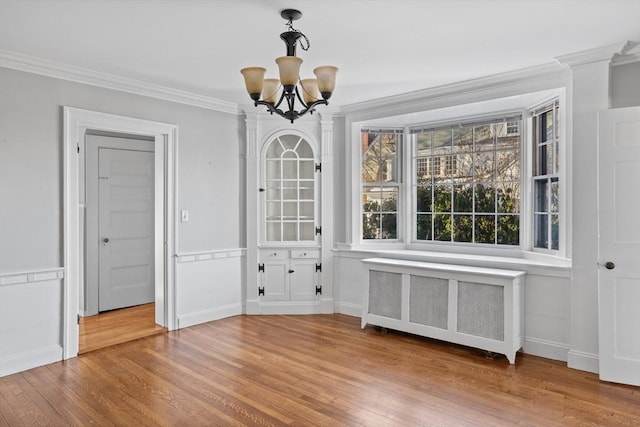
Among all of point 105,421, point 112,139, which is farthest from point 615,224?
point 112,139

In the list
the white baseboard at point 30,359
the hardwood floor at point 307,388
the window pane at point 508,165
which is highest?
the window pane at point 508,165

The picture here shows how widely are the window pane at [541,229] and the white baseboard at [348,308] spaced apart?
1991 millimetres

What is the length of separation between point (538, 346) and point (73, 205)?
415 centimetres

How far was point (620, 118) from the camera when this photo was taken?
9.98 feet

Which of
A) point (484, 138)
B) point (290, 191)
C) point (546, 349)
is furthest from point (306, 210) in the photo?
point (546, 349)

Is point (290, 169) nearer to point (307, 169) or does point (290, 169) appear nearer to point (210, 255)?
point (307, 169)

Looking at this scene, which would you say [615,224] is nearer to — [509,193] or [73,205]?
[509,193]

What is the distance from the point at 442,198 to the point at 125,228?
390 centimetres

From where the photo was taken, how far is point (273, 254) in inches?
197

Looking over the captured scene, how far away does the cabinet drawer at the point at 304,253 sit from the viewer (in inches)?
197

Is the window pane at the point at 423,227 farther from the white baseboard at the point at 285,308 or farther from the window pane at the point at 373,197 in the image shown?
the white baseboard at the point at 285,308

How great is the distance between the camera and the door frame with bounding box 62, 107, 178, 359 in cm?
359

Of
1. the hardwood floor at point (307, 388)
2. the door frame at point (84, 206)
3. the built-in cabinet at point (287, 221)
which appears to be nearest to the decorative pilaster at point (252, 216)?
the built-in cabinet at point (287, 221)

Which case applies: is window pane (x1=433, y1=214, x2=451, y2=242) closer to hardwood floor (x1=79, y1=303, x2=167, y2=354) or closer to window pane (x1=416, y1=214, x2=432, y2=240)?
window pane (x1=416, y1=214, x2=432, y2=240)
